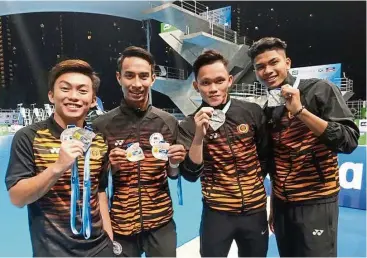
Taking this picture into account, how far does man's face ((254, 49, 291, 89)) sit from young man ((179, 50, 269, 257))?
205 mm

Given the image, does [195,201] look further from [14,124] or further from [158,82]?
[14,124]

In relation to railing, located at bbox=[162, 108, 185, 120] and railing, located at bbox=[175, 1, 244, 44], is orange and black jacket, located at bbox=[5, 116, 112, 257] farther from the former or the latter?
railing, located at bbox=[162, 108, 185, 120]

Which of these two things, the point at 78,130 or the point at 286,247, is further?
the point at 286,247

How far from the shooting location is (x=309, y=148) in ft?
6.23

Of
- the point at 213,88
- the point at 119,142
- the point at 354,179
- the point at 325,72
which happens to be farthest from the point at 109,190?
the point at 325,72

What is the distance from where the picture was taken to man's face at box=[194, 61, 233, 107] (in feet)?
6.11

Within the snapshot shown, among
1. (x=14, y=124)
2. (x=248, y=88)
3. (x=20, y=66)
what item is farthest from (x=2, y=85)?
(x=248, y=88)

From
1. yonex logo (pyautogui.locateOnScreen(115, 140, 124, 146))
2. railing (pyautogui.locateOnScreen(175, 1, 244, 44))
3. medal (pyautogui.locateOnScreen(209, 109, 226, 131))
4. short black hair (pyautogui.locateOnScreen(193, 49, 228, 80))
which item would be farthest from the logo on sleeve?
railing (pyautogui.locateOnScreen(175, 1, 244, 44))

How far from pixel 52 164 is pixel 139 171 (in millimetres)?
494

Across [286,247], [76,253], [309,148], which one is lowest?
[286,247]

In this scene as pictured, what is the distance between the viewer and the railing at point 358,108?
11.9m

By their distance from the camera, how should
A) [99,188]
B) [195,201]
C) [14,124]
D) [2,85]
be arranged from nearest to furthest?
[99,188] < [195,201] < [14,124] < [2,85]

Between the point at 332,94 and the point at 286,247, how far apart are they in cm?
96

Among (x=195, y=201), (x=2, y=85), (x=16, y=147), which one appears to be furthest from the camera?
(x=2, y=85)
